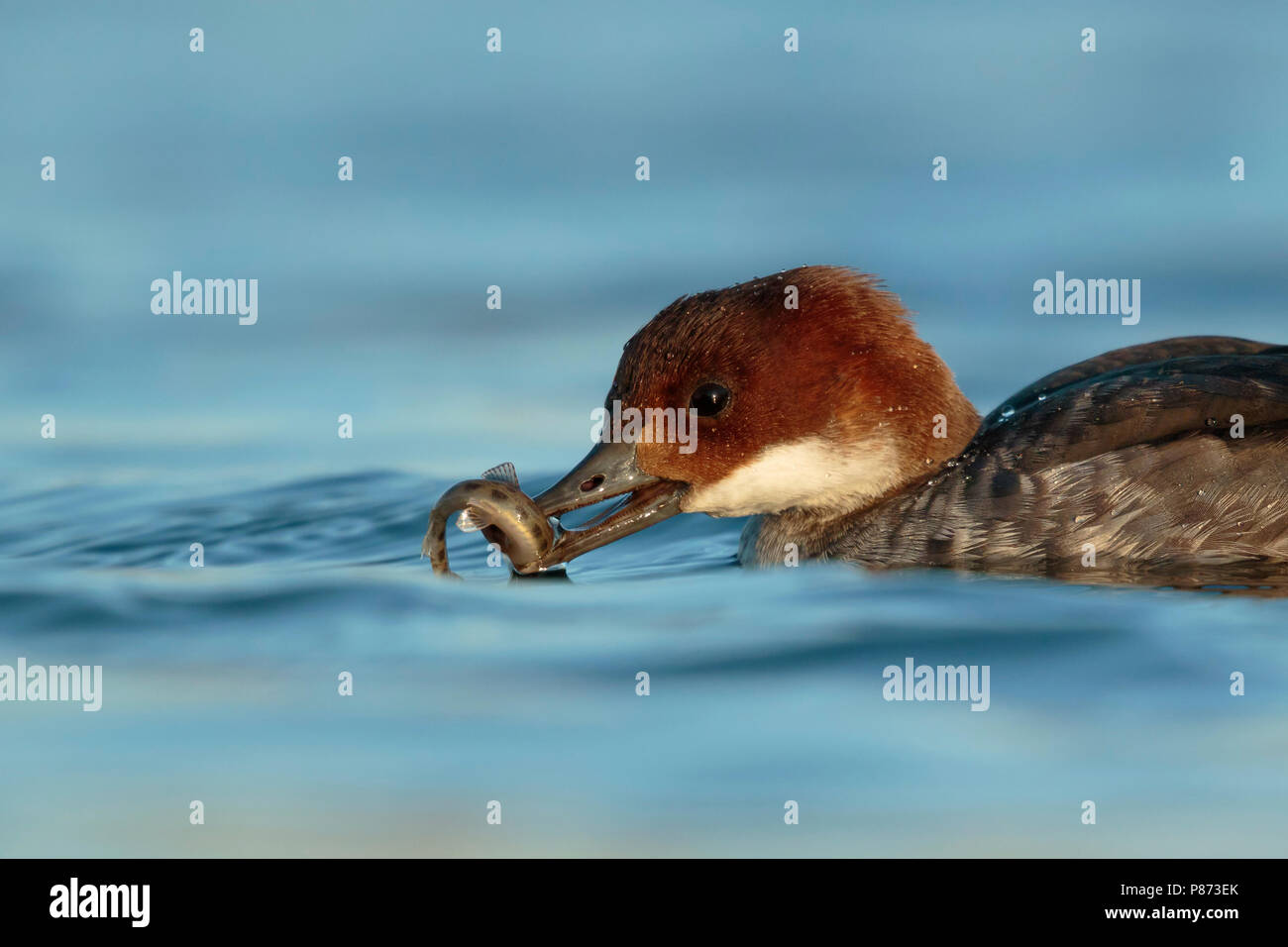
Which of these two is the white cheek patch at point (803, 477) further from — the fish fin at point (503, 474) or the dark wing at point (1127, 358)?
the fish fin at point (503, 474)

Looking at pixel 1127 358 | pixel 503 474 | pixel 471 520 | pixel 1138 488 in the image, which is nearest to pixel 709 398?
pixel 503 474

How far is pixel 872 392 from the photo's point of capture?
7887mm

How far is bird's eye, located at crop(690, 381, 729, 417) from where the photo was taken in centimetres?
780

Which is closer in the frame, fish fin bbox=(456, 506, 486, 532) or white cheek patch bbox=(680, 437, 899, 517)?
fish fin bbox=(456, 506, 486, 532)

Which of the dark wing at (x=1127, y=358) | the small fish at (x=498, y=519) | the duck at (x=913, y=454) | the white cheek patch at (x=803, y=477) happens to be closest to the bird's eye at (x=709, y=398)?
the duck at (x=913, y=454)

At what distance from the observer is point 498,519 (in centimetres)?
754

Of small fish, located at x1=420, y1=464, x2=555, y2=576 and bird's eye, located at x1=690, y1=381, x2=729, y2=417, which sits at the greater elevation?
bird's eye, located at x1=690, y1=381, x2=729, y2=417

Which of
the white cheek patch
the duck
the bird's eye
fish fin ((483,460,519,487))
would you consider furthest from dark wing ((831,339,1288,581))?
fish fin ((483,460,519,487))

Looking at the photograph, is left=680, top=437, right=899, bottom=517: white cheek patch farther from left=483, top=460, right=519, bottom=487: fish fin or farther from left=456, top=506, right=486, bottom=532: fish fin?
left=456, top=506, right=486, bottom=532: fish fin

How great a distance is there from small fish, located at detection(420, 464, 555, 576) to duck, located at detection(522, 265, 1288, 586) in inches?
4.4

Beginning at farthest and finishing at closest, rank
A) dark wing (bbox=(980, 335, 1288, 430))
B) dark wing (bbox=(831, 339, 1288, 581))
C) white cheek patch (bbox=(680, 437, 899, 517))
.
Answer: dark wing (bbox=(980, 335, 1288, 430)) < white cheek patch (bbox=(680, 437, 899, 517)) < dark wing (bbox=(831, 339, 1288, 581))

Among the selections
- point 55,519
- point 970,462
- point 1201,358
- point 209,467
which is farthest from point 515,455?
point 1201,358

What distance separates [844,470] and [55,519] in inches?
176

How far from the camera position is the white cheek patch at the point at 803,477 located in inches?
311
